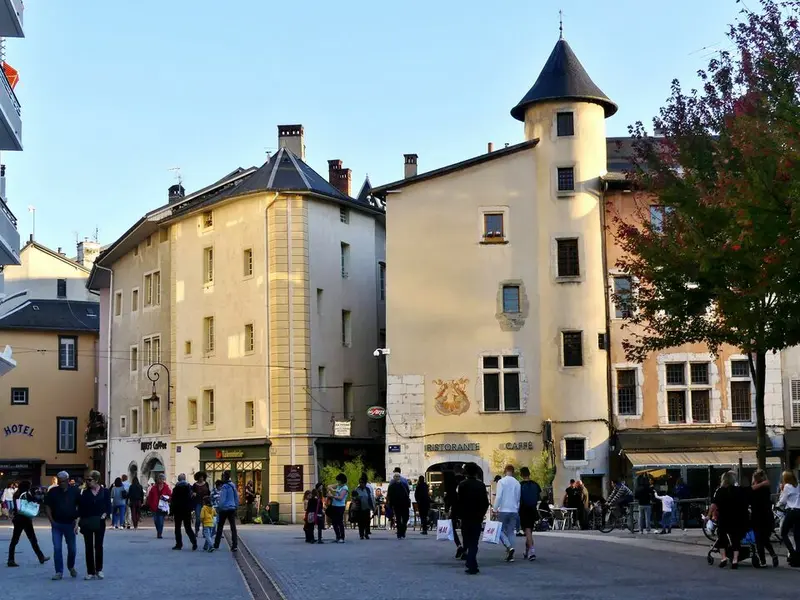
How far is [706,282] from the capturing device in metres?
25.3

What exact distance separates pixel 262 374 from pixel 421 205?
384 inches

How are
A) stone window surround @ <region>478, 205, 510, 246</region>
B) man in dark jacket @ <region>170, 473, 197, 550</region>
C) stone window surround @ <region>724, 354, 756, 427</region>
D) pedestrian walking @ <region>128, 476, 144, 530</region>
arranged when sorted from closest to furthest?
man in dark jacket @ <region>170, 473, 197, 550</region> → pedestrian walking @ <region>128, 476, 144, 530</region> → stone window surround @ <region>724, 354, 756, 427</region> → stone window surround @ <region>478, 205, 510, 246</region>

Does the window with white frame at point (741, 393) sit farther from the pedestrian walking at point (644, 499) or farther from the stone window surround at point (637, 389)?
the pedestrian walking at point (644, 499)

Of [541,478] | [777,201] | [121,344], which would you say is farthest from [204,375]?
[777,201]

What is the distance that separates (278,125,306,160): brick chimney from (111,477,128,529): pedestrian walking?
22.0m

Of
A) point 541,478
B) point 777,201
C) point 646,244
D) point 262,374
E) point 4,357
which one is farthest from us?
point 262,374

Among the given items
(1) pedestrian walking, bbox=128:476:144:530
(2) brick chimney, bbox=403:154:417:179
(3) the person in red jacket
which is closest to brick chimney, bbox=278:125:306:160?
(2) brick chimney, bbox=403:154:417:179

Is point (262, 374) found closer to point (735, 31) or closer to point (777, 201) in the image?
point (735, 31)

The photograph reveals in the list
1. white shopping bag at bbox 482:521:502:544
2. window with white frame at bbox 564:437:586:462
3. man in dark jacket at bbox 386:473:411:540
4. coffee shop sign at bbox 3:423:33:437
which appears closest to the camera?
white shopping bag at bbox 482:521:502:544

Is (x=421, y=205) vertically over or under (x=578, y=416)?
over

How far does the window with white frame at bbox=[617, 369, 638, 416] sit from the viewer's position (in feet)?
151

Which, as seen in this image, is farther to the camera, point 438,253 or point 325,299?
point 325,299

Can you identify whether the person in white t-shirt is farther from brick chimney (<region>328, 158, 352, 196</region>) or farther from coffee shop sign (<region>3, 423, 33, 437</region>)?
coffee shop sign (<region>3, 423, 33, 437</region>)

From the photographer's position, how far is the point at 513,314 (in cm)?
4644
